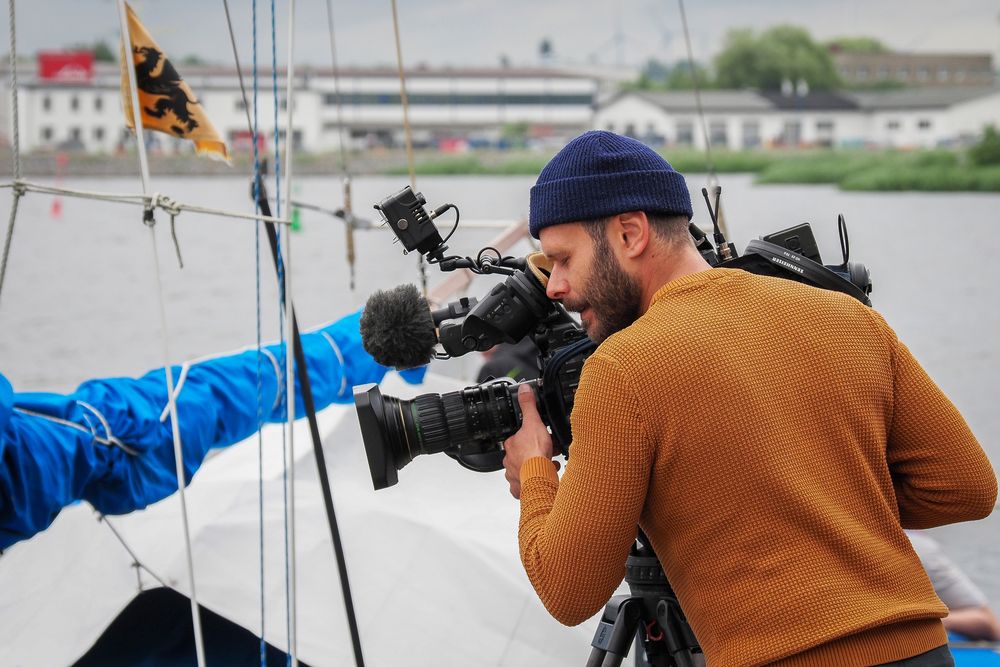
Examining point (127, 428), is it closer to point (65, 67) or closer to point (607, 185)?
point (607, 185)

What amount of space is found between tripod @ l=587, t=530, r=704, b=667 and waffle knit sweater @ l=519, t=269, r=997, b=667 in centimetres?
28

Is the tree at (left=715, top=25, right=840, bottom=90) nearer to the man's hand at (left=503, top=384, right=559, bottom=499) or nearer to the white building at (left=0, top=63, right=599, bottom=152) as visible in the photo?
the white building at (left=0, top=63, right=599, bottom=152)

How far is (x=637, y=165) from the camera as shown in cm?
110

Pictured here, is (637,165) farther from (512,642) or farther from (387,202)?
(512,642)

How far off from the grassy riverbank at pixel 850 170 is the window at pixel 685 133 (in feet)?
31.8

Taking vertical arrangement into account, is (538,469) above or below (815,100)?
below

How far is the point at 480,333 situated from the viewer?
1.41 m

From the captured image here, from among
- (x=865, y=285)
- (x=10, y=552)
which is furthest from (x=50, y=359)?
(x=865, y=285)

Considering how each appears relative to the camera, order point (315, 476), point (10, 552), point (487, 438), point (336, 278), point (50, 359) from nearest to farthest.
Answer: point (487, 438) < point (10, 552) < point (315, 476) < point (50, 359) < point (336, 278)

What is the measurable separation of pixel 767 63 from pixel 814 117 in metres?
9.52

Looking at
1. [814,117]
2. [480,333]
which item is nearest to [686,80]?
[814,117]

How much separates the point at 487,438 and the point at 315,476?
4.93 ft

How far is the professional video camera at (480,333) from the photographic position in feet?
4.22

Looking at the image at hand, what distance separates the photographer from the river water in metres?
10.9
